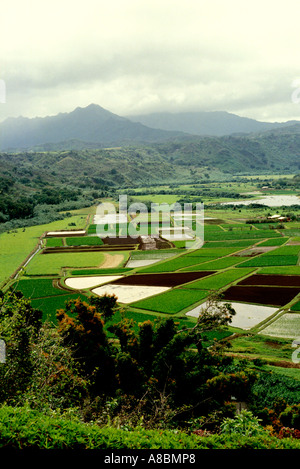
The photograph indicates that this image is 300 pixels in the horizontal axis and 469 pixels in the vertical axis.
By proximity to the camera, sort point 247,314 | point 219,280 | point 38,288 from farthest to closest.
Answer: point 219,280, point 38,288, point 247,314

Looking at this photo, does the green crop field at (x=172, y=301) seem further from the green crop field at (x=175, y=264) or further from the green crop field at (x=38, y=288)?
the green crop field at (x=38, y=288)

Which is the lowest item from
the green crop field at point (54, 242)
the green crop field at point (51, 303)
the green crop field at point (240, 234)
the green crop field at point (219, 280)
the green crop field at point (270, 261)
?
the green crop field at point (51, 303)

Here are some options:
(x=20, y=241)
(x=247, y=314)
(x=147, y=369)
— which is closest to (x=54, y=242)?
(x=20, y=241)

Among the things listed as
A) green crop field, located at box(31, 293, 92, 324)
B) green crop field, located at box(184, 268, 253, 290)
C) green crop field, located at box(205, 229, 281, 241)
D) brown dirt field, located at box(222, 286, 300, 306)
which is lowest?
green crop field, located at box(31, 293, 92, 324)

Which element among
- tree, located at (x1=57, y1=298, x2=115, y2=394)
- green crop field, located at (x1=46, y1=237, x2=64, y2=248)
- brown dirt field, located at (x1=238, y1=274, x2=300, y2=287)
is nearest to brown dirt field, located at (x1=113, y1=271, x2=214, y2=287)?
brown dirt field, located at (x1=238, y1=274, x2=300, y2=287)

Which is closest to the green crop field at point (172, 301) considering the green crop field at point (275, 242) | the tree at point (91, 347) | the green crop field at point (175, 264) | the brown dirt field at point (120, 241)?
the green crop field at point (175, 264)

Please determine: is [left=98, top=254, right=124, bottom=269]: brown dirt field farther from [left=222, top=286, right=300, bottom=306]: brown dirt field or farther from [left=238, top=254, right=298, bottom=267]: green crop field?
[left=222, top=286, right=300, bottom=306]: brown dirt field

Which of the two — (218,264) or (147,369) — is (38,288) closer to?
(218,264)
